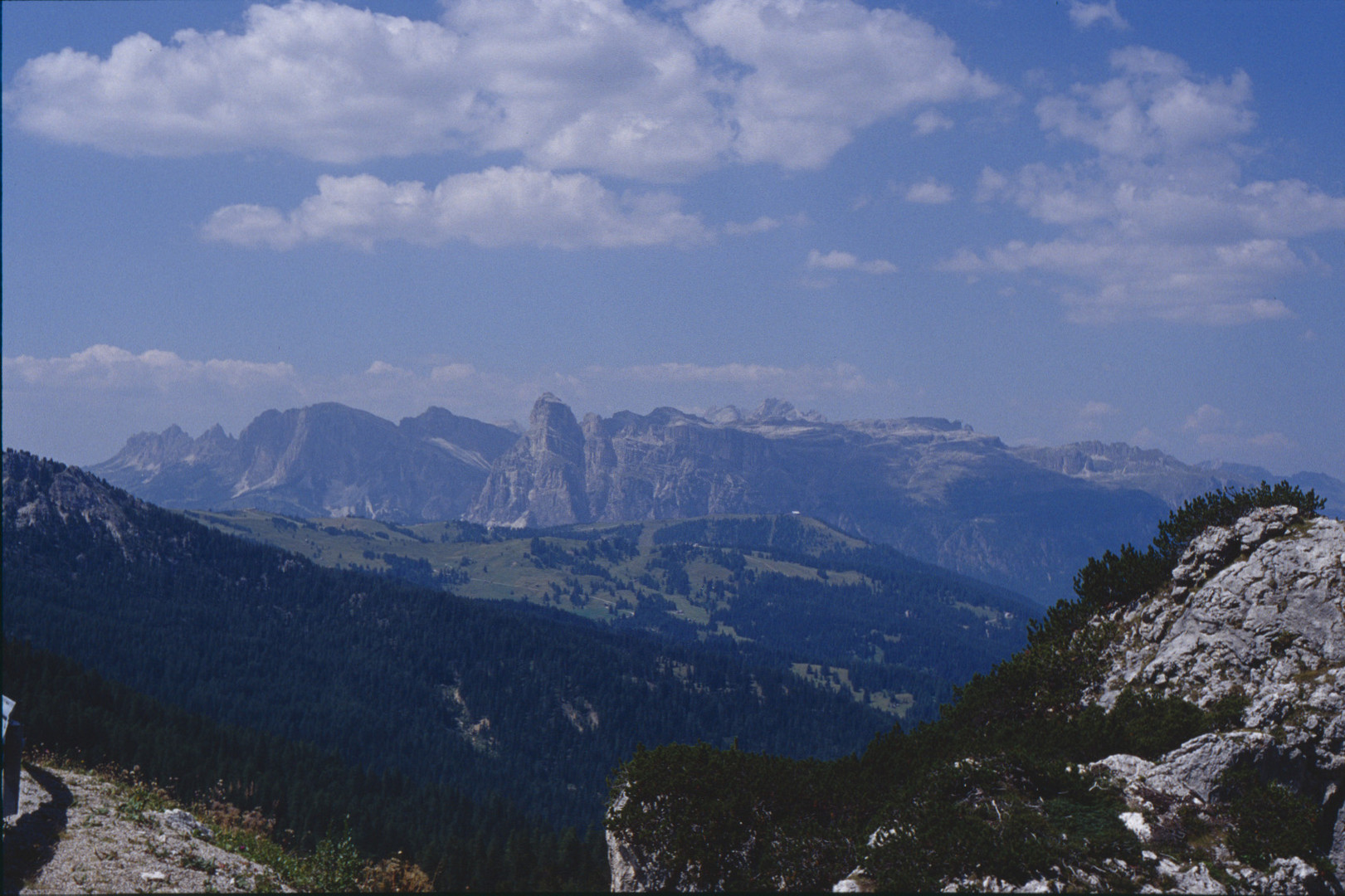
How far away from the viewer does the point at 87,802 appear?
4150 centimetres

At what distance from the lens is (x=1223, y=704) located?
158ft

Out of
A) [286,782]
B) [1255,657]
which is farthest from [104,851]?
[286,782]

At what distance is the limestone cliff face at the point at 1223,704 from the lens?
3744 centimetres

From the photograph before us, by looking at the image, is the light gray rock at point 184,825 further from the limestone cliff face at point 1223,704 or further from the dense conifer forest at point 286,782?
the dense conifer forest at point 286,782

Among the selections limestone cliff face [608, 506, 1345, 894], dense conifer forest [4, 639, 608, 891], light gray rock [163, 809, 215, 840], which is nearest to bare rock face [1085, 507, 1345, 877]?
limestone cliff face [608, 506, 1345, 894]

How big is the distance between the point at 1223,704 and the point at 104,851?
52.7 m

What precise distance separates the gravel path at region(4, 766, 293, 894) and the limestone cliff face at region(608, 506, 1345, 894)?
1859 cm

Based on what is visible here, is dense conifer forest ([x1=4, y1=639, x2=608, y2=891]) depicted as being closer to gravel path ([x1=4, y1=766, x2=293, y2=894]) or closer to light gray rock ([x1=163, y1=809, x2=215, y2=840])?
light gray rock ([x1=163, y1=809, x2=215, y2=840])

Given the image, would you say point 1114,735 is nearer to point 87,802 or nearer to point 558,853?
point 87,802

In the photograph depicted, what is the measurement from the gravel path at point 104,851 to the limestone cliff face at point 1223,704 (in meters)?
18.6

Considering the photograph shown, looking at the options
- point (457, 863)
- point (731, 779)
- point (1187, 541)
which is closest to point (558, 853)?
point (457, 863)

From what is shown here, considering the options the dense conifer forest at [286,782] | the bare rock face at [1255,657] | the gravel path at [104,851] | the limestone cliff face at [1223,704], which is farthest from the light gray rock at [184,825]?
the dense conifer forest at [286,782]

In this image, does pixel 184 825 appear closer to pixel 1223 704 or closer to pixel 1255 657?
pixel 1223 704

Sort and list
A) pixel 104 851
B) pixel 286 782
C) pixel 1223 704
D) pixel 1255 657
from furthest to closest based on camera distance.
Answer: pixel 286 782
pixel 1255 657
pixel 1223 704
pixel 104 851
